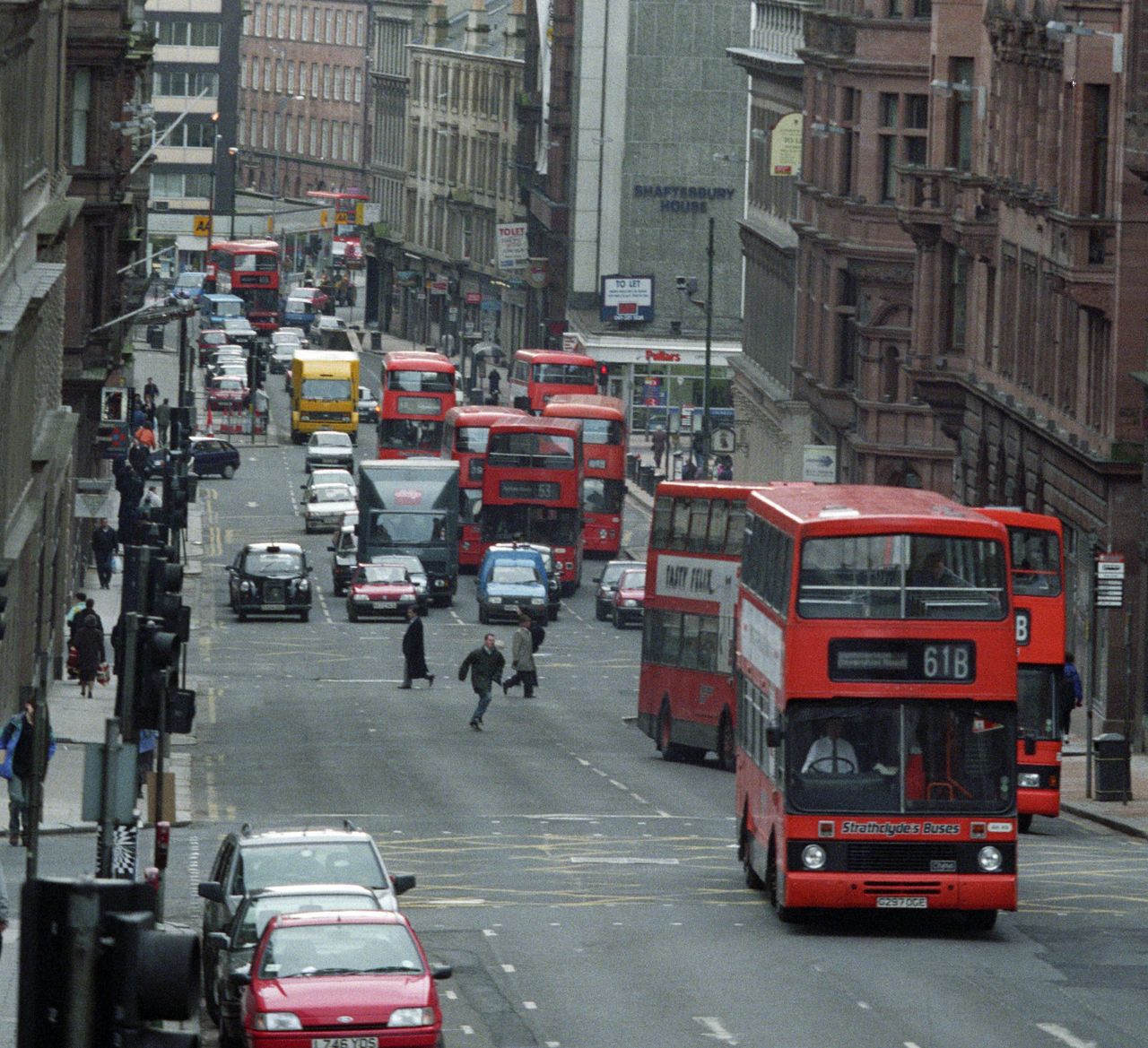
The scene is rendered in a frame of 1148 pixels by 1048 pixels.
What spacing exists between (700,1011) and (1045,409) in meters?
33.3

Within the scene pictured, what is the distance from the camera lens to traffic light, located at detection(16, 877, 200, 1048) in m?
6.82

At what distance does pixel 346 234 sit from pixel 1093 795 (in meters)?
151

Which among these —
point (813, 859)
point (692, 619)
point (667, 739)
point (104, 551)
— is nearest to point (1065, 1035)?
point (813, 859)

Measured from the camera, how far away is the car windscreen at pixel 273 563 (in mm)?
67688

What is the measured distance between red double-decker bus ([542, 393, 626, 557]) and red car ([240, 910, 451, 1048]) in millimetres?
60474

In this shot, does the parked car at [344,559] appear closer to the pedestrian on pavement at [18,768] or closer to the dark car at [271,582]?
the dark car at [271,582]

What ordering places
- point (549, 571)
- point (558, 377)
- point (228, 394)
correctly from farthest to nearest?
point (228, 394) → point (558, 377) → point (549, 571)

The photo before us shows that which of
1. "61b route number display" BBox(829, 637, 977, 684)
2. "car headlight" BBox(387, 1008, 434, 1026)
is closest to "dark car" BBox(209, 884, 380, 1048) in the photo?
"car headlight" BBox(387, 1008, 434, 1026)

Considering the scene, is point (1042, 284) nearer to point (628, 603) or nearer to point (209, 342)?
point (628, 603)

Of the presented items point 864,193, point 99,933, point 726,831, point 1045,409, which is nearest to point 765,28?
point 864,193

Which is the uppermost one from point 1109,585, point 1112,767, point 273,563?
point 1109,585

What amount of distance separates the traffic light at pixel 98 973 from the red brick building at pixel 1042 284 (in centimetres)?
3552

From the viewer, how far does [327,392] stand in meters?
112

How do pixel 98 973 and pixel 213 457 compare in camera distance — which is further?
pixel 213 457
